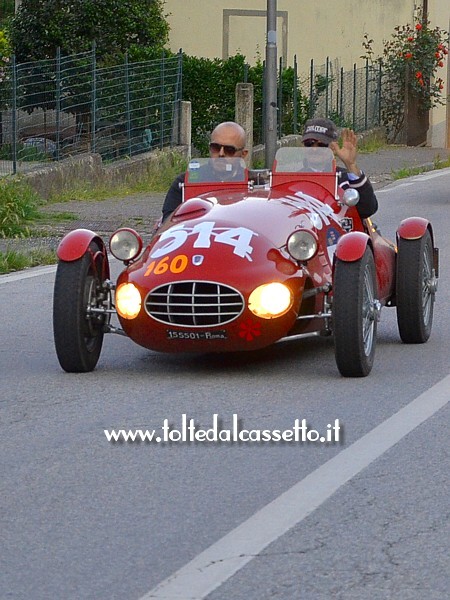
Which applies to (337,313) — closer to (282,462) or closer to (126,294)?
(126,294)

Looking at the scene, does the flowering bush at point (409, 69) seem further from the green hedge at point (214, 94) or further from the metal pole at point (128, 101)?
the metal pole at point (128, 101)

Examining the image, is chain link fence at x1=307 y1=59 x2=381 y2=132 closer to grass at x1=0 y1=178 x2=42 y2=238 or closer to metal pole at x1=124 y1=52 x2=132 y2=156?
metal pole at x1=124 y1=52 x2=132 y2=156

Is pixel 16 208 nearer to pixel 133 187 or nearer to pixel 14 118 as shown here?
pixel 14 118

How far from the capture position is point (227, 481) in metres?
6.10

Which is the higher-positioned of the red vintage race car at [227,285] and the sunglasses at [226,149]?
the sunglasses at [226,149]

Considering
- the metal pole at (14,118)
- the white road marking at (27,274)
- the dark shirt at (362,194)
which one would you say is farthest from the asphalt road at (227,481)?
the metal pole at (14,118)

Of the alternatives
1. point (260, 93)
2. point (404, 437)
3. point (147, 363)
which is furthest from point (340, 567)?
point (260, 93)

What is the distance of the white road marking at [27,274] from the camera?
42.7ft

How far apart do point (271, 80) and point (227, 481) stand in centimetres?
1998

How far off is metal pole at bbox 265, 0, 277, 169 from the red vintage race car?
16.2 meters

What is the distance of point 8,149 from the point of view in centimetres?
2053

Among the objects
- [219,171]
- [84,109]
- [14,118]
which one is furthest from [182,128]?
[219,171]

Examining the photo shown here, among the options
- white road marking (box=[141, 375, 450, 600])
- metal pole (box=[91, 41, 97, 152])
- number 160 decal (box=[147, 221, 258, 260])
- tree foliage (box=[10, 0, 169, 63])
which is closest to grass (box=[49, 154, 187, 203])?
metal pole (box=[91, 41, 97, 152])

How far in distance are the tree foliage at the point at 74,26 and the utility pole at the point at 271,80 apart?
256 inches
